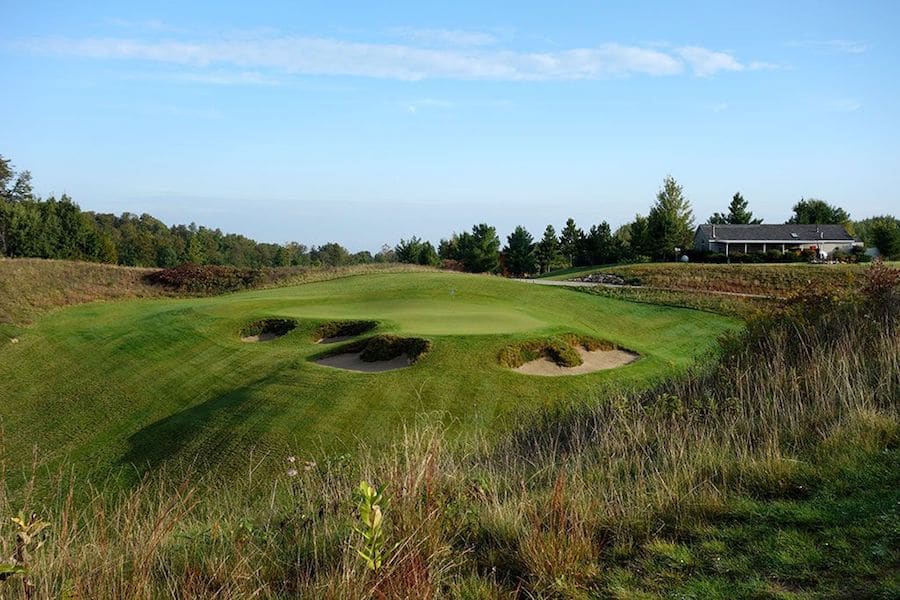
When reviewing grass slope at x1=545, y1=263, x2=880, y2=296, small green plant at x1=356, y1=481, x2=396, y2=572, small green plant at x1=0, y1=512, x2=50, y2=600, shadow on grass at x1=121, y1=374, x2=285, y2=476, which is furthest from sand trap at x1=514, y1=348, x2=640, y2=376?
grass slope at x1=545, y1=263, x2=880, y2=296

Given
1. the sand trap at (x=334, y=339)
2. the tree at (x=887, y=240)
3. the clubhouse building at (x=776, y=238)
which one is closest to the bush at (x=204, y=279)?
the sand trap at (x=334, y=339)

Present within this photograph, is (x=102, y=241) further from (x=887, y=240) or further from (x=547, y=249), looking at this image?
(x=887, y=240)

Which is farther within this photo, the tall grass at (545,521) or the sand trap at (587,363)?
the sand trap at (587,363)

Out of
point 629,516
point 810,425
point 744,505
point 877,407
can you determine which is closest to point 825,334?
point 877,407

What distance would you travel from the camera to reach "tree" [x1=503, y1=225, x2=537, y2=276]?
211 ft

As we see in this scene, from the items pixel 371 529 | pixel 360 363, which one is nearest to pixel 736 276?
pixel 360 363

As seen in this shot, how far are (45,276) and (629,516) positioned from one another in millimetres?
37127

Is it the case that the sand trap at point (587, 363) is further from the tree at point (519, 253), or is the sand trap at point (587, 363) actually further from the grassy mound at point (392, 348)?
the tree at point (519, 253)

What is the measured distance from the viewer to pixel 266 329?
20734 millimetres

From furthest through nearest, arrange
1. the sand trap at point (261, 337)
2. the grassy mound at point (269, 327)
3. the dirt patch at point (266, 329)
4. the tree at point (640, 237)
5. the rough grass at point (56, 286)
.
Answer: the tree at point (640, 237), the rough grass at point (56, 286), the grassy mound at point (269, 327), the dirt patch at point (266, 329), the sand trap at point (261, 337)

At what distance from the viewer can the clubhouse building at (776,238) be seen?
59469 millimetres

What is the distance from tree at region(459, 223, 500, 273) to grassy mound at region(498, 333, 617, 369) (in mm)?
44918

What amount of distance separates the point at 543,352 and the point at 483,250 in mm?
46033

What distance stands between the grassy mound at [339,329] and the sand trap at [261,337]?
5.19ft
